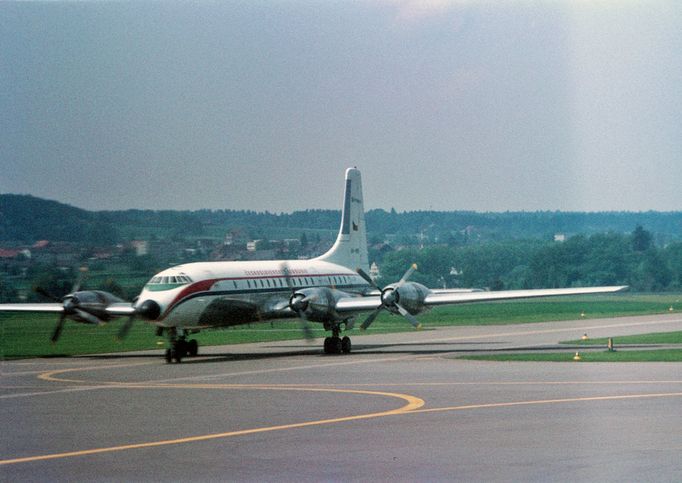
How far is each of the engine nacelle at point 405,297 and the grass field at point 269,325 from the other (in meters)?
5.17

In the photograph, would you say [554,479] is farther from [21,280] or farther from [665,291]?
[665,291]

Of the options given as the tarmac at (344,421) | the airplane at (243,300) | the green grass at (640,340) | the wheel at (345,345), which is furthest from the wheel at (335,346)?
the green grass at (640,340)

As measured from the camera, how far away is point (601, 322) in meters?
67.3

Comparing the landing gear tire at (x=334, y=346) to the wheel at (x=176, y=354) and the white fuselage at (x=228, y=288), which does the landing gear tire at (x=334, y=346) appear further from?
the wheel at (x=176, y=354)

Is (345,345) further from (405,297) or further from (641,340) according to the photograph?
(641,340)

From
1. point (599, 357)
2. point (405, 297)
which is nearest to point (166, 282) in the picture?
point (405, 297)

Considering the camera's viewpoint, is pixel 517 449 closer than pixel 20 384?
Yes

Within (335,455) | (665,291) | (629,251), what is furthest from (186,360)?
(665,291)

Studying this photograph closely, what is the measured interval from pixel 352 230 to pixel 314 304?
1090 cm

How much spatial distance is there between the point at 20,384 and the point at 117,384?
3043 millimetres

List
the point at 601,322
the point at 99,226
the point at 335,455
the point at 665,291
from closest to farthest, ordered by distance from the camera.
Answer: the point at 335,455 → the point at 99,226 → the point at 601,322 → the point at 665,291

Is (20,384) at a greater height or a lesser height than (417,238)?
lesser

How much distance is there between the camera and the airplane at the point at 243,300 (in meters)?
40.7

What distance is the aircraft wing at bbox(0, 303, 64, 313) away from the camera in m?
45.9
